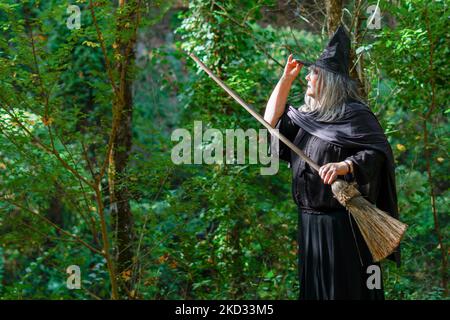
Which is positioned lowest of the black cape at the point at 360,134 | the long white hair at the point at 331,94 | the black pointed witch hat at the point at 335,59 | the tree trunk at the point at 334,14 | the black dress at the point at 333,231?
the black dress at the point at 333,231

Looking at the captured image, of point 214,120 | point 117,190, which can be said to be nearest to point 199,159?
point 214,120

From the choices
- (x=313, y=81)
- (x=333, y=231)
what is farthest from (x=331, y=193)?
(x=313, y=81)

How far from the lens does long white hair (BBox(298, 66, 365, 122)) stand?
13.0 feet

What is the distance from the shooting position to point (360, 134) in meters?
3.88

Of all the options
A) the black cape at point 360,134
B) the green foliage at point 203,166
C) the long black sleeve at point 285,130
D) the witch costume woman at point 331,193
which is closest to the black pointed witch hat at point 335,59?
the witch costume woman at point 331,193

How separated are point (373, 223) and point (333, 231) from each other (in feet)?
0.73

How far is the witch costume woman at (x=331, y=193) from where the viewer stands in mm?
3889

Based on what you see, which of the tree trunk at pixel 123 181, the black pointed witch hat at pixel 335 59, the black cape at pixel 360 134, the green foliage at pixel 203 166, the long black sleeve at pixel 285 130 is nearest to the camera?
the black cape at pixel 360 134

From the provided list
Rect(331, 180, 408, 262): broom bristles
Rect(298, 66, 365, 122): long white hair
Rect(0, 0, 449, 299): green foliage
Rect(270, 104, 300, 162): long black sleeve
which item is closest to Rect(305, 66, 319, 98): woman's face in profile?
Rect(298, 66, 365, 122): long white hair

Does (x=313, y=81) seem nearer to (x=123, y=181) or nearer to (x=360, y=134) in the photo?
(x=360, y=134)

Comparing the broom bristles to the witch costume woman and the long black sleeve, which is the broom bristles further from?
the long black sleeve

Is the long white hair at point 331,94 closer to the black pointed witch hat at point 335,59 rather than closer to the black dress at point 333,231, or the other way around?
the black pointed witch hat at point 335,59

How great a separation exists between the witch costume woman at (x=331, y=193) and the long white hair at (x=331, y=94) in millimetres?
19

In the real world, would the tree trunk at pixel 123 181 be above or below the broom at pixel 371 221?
above
